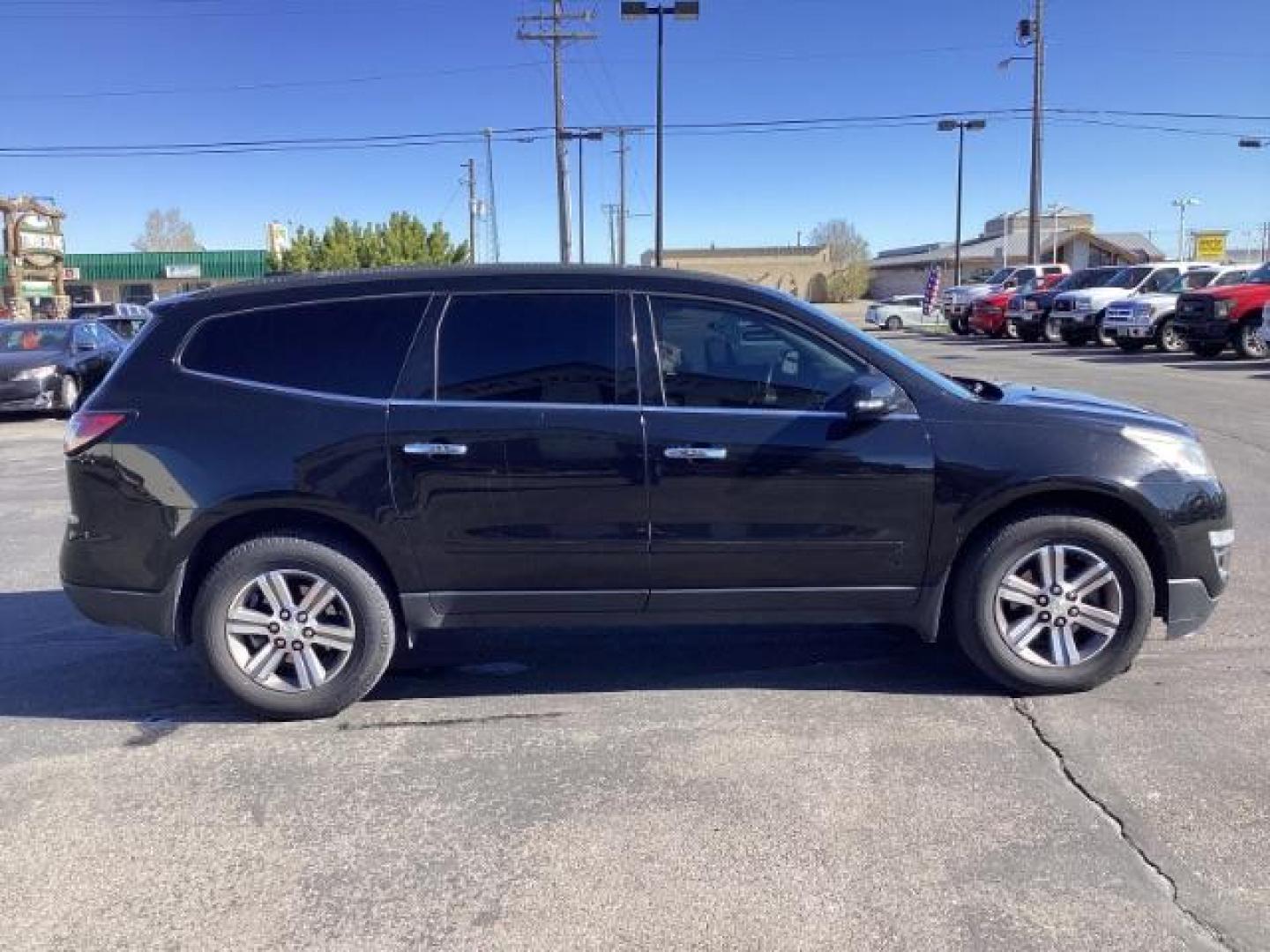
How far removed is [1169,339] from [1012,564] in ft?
74.2

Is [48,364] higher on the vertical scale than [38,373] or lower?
higher

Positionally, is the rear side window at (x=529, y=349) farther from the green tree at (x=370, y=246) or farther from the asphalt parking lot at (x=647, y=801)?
the green tree at (x=370, y=246)

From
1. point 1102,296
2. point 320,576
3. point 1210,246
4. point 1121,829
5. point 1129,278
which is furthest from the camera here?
point 1210,246

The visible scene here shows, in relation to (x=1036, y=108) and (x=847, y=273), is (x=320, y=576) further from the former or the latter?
(x=847, y=273)

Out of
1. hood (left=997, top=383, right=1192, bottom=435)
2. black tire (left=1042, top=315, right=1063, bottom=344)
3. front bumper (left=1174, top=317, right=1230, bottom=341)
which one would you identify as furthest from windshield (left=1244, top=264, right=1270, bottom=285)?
hood (left=997, top=383, right=1192, bottom=435)

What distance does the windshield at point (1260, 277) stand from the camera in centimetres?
2153

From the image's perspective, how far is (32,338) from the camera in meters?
15.9

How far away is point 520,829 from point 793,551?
62.4 inches

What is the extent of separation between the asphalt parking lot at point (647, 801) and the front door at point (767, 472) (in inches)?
22.3

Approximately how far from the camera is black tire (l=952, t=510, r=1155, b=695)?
4.33 metres

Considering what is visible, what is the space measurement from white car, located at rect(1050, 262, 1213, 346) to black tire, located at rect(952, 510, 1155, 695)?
23119mm

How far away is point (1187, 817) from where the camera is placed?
3.46m

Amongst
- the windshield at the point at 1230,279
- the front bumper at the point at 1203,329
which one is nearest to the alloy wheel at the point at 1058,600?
the front bumper at the point at 1203,329

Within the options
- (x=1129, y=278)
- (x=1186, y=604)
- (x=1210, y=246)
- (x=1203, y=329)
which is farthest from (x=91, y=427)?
(x=1210, y=246)
